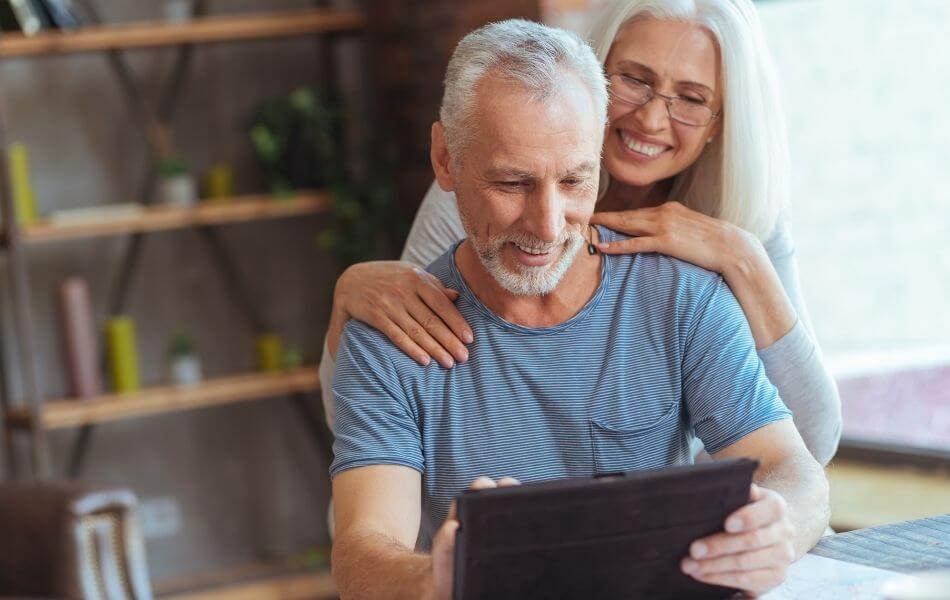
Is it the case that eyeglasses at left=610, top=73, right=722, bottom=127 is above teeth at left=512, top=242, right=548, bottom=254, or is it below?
above

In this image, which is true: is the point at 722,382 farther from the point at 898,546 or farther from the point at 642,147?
the point at 642,147

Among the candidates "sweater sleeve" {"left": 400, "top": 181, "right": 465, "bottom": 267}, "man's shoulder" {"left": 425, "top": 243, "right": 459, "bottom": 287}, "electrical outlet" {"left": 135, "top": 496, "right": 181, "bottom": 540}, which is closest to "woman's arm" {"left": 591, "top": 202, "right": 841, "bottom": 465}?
"man's shoulder" {"left": 425, "top": 243, "right": 459, "bottom": 287}

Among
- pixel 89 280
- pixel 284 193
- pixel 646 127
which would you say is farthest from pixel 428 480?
pixel 89 280

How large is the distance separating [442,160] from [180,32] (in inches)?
95.8

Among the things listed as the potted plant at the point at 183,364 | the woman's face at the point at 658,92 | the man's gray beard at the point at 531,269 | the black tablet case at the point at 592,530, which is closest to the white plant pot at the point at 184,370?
the potted plant at the point at 183,364

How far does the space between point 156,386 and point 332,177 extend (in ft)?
2.83

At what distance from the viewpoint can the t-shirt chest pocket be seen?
1.75 m

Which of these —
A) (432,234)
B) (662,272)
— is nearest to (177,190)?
(432,234)

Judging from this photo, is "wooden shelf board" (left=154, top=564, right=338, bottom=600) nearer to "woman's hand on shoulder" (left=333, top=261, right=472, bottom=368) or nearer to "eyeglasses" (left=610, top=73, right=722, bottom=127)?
"woman's hand on shoulder" (left=333, top=261, right=472, bottom=368)

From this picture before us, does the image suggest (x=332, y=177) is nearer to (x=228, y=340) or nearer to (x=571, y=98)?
(x=228, y=340)

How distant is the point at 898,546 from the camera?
1582mm

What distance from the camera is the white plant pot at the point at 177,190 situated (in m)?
4.05

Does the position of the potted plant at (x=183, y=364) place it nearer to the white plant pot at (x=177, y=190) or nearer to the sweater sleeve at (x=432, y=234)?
the white plant pot at (x=177, y=190)

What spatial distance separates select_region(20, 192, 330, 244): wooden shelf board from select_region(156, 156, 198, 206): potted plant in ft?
0.13
